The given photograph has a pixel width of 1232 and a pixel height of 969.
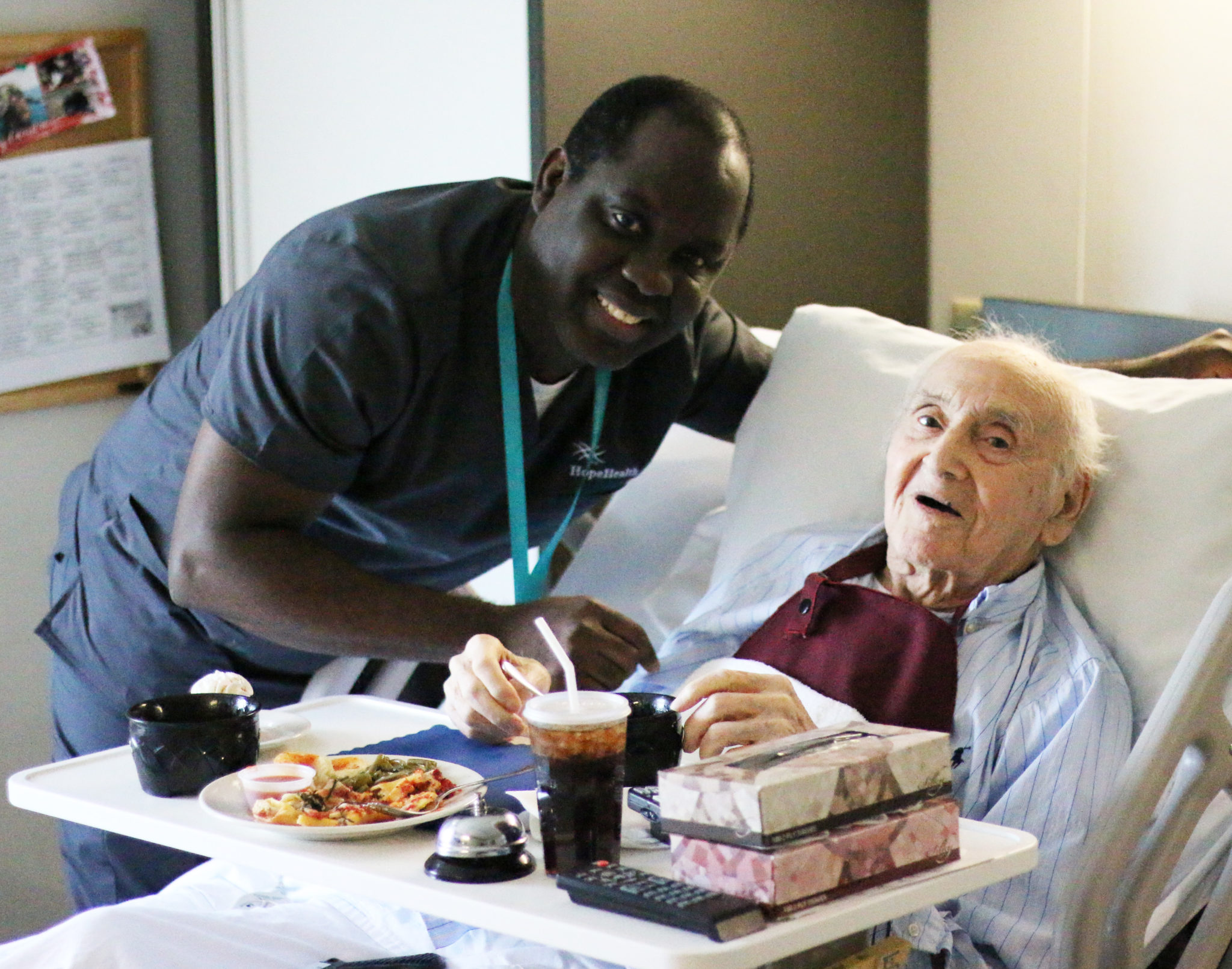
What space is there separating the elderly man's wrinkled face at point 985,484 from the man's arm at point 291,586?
18.2 inches

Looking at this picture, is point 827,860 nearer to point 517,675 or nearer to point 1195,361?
point 517,675

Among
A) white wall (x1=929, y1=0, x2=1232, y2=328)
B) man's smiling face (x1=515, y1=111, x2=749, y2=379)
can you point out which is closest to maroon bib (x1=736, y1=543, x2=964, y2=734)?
man's smiling face (x1=515, y1=111, x2=749, y2=379)

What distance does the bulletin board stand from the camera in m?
2.72

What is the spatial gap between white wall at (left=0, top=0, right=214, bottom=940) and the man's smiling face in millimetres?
1452

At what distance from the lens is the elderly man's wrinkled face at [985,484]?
1.61m

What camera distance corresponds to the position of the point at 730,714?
1274 mm

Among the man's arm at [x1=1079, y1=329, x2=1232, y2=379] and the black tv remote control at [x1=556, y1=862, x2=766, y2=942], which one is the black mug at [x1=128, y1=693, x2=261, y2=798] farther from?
the man's arm at [x1=1079, y1=329, x2=1232, y2=379]

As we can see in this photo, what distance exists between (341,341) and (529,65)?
0.83 m

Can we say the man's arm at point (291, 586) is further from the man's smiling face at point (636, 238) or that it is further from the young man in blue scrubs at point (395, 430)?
the man's smiling face at point (636, 238)

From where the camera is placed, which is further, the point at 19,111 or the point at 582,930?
the point at 19,111

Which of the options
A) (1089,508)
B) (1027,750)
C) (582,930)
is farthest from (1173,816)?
(582,930)

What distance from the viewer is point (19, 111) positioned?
2.66 meters

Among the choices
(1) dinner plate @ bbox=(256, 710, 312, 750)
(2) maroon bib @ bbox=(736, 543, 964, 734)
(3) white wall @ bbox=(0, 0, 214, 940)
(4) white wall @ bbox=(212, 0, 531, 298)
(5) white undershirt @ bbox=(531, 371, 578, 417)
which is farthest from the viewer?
(3) white wall @ bbox=(0, 0, 214, 940)

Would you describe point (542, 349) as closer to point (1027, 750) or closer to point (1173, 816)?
point (1027, 750)
